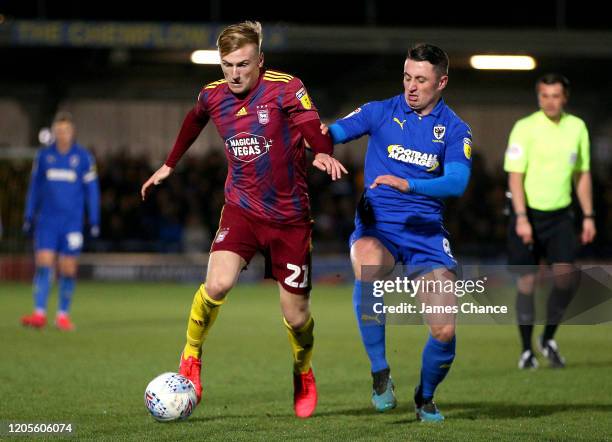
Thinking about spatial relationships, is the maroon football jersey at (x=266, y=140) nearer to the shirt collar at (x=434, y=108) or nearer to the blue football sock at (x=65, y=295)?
the shirt collar at (x=434, y=108)

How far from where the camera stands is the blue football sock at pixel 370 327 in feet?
19.9

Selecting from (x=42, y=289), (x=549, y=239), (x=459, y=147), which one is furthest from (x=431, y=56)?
(x=42, y=289)

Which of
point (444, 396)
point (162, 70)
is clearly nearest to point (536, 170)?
point (444, 396)

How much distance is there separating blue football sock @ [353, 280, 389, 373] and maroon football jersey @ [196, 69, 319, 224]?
52 cm

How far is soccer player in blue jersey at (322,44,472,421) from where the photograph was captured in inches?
230

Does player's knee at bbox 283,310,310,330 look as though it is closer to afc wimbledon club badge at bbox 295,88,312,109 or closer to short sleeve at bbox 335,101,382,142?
short sleeve at bbox 335,101,382,142

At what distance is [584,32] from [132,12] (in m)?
8.86

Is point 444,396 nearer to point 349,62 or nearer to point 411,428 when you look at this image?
point 411,428

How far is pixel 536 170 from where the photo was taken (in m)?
8.59

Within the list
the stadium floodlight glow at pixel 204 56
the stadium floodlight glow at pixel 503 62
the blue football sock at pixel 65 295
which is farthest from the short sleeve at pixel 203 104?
→ the stadium floodlight glow at pixel 503 62

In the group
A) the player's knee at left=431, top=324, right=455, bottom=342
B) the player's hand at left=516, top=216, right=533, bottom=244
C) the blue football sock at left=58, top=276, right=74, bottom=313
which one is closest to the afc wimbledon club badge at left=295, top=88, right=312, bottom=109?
the player's knee at left=431, top=324, right=455, bottom=342

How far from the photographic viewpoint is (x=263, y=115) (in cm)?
589

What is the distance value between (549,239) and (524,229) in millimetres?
378

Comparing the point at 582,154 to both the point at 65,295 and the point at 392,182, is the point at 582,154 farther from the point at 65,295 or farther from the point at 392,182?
the point at 65,295
